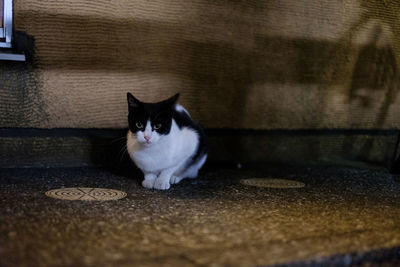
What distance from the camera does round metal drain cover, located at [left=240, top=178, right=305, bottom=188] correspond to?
316cm

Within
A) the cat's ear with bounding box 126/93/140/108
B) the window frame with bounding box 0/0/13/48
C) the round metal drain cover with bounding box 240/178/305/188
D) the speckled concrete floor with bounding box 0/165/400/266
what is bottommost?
the round metal drain cover with bounding box 240/178/305/188

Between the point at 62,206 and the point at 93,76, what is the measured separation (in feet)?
4.70

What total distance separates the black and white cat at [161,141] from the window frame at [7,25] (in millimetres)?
1118

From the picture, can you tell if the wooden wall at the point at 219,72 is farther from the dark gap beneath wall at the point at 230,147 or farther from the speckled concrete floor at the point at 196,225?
the speckled concrete floor at the point at 196,225

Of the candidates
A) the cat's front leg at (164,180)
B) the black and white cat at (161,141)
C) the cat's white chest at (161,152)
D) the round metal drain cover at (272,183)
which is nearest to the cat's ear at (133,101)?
the black and white cat at (161,141)

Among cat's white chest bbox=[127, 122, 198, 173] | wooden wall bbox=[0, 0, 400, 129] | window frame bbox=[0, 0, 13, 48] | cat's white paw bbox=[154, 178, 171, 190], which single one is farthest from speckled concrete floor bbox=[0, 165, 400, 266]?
window frame bbox=[0, 0, 13, 48]

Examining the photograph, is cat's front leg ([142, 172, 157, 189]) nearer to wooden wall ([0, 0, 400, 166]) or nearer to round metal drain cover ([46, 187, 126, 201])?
round metal drain cover ([46, 187, 126, 201])

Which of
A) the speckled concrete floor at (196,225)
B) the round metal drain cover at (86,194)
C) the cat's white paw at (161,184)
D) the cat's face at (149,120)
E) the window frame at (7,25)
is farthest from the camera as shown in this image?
the window frame at (7,25)

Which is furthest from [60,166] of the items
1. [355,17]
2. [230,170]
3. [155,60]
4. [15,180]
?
[355,17]

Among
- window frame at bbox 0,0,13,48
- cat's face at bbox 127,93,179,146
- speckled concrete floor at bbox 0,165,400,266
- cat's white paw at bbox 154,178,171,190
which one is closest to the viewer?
speckled concrete floor at bbox 0,165,400,266

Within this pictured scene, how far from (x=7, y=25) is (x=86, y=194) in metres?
1.49

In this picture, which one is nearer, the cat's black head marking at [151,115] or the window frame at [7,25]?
the cat's black head marking at [151,115]

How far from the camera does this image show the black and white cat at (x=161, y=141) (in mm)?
2781

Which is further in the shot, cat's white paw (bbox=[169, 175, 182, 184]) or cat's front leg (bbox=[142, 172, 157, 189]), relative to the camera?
cat's white paw (bbox=[169, 175, 182, 184])
